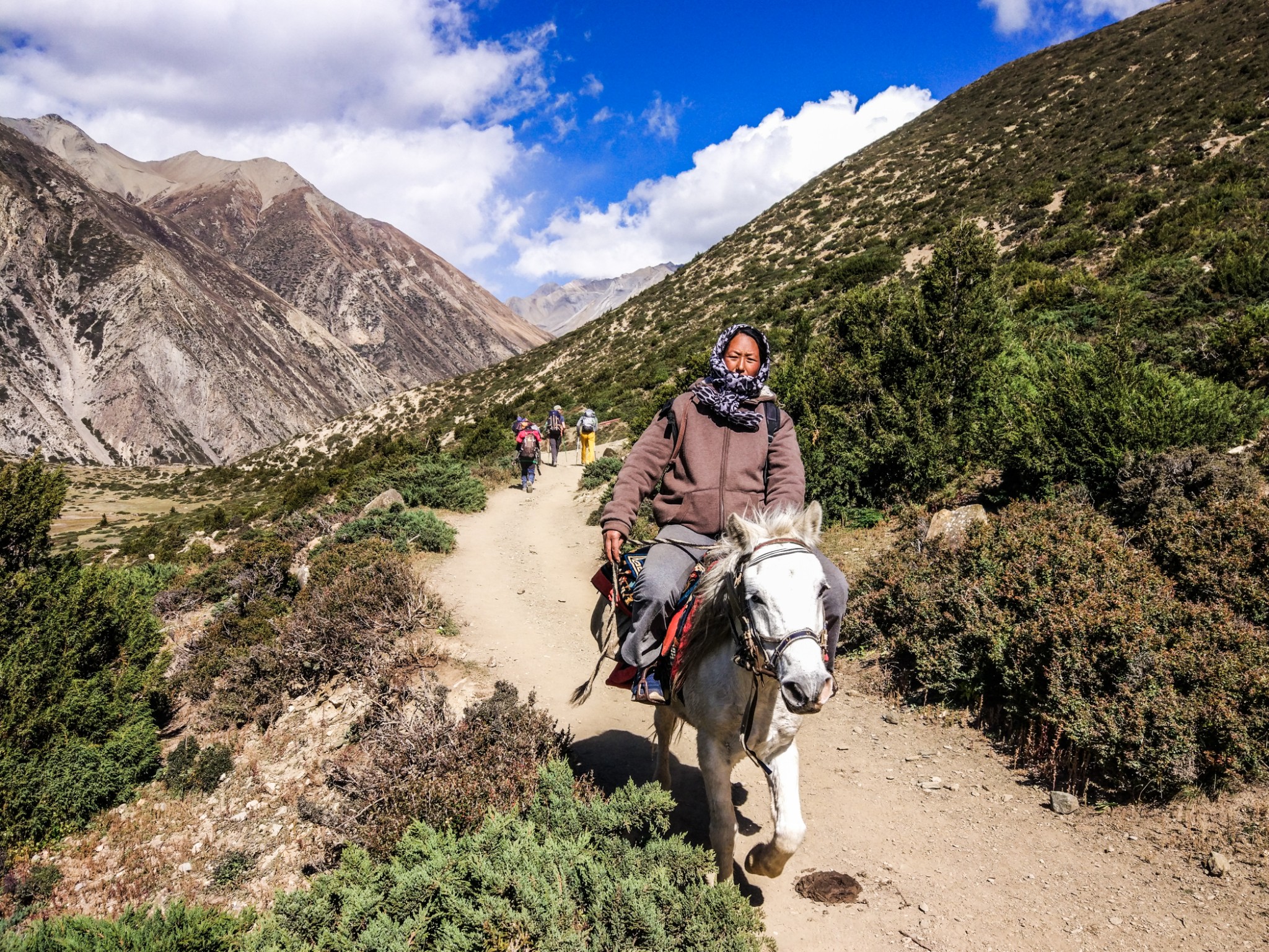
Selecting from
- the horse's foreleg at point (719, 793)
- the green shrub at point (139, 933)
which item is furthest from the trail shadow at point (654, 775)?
the green shrub at point (139, 933)

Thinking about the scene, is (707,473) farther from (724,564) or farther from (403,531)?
(403,531)

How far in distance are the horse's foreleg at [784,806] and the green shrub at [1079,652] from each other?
2943 millimetres

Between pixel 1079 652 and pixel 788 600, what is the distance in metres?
4.04

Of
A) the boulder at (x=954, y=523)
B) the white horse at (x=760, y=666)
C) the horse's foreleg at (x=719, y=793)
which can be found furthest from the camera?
the boulder at (x=954, y=523)

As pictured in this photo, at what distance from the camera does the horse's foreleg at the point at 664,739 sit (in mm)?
4297

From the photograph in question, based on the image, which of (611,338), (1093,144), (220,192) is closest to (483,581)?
(611,338)

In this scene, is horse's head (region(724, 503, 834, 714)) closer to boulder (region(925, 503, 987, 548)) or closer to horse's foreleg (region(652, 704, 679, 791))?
horse's foreleg (region(652, 704, 679, 791))

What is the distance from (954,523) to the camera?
7.97 meters

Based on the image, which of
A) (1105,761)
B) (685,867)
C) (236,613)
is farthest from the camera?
(236,613)

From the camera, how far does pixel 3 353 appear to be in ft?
256

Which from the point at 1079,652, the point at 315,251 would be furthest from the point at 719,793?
the point at 315,251

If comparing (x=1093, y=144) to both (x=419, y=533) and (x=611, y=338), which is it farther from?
(x=419, y=533)

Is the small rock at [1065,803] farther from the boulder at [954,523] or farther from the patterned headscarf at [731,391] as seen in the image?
the patterned headscarf at [731,391]

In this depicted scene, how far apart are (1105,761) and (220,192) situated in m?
229
